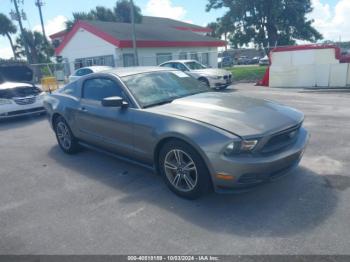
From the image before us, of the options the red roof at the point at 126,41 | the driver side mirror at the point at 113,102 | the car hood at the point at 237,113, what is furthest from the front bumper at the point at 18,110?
the red roof at the point at 126,41

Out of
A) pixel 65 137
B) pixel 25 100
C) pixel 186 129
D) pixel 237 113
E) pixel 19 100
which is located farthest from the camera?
pixel 25 100

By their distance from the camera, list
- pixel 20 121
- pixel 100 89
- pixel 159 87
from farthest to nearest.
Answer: pixel 20 121, pixel 100 89, pixel 159 87

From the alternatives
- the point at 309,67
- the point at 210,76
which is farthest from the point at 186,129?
the point at 309,67

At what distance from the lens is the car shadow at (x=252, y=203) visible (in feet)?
10.1

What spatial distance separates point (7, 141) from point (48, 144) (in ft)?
4.30

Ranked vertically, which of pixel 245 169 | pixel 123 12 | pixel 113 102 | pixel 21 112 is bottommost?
pixel 21 112

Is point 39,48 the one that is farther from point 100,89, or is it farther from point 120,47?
point 100,89

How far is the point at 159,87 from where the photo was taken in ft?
14.8

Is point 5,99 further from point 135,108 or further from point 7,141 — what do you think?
point 135,108

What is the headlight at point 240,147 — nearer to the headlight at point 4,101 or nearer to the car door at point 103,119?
the car door at point 103,119

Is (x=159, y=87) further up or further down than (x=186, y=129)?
further up

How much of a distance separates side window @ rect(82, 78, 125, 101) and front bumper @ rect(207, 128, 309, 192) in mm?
1887

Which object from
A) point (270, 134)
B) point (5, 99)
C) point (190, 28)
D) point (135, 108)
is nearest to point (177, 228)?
point (270, 134)

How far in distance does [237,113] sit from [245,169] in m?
0.80
